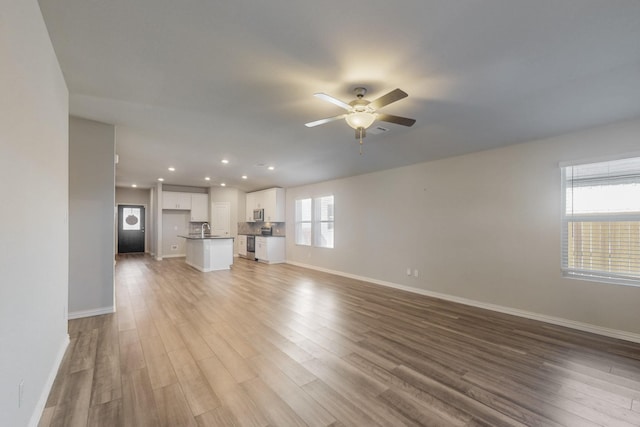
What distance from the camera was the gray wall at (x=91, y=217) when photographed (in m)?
3.52

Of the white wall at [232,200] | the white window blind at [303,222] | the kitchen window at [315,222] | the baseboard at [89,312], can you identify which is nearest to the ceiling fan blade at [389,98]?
the baseboard at [89,312]

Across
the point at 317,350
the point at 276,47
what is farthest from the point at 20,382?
the point at 276,47

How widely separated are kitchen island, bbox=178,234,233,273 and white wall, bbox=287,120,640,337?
364 centimetres

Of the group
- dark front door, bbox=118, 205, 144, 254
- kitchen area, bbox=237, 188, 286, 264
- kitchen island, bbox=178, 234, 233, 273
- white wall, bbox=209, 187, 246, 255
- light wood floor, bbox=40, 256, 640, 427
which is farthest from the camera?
dark front door, bbox=118, 205, 144, 254

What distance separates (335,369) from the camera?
2.36 metres

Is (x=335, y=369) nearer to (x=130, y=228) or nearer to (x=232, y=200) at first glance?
(x=232, y=200)

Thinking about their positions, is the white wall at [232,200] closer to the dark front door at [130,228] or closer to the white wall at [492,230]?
the dark front door at [130,228]

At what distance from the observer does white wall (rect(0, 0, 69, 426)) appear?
51.8 inches

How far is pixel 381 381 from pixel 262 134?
11.2 feet

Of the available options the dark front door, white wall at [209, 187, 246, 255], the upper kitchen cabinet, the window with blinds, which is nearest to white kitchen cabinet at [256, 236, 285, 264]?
the upper kitchen cabinet

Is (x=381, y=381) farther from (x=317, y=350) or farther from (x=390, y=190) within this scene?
(x=390, y=190)

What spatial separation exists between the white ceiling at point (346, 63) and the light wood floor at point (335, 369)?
2.61m

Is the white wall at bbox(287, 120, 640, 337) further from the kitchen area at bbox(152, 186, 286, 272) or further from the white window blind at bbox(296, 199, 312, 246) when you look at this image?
the kitchen area at bbox(152, 186, 286, 272)

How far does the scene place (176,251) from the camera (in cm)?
999
